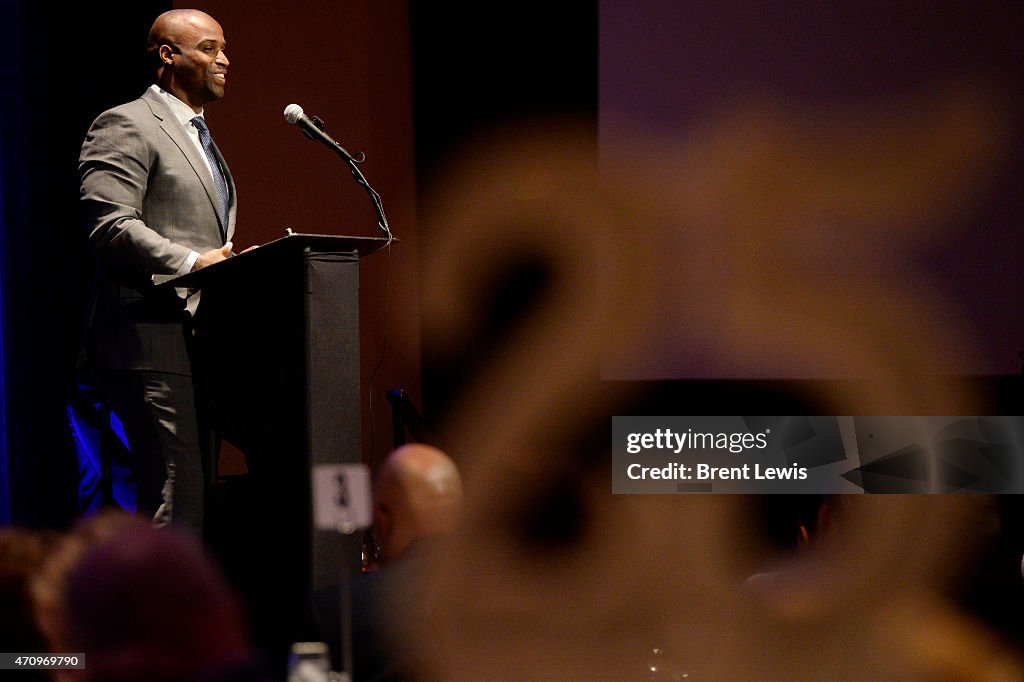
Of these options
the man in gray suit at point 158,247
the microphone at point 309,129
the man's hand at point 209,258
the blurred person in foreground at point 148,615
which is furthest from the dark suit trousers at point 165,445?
the blurred person in foreground at point 148,615

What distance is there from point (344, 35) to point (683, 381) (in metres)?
2.23

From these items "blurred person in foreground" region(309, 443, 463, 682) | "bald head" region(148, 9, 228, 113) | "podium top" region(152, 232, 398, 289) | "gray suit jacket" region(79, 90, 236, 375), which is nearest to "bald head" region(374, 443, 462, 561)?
"blurred person in foreground" region(309, 443, 463, 682)

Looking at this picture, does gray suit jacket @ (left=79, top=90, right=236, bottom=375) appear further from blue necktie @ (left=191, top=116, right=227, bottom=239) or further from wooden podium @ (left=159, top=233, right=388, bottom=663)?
wooden podium @ (left=159, top=233, right=388, bottom=663)

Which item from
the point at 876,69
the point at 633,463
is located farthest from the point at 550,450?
the point at 876,69

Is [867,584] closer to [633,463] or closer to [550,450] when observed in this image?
[633,463]

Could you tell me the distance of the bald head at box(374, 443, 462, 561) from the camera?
6.06ft

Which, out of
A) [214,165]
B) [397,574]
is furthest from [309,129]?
[397,574]

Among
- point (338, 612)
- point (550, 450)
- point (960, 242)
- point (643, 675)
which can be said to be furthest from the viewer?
point (550, 450)

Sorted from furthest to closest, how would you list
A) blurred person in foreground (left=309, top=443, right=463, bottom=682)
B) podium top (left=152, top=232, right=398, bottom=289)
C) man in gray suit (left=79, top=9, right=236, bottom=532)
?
man in gray suit (left=79, top=9, right=236, bottom=532) < podium top (left=152, top=232, right=398, bottom=289) < blurred person in foreground (left=309, top=443, right=463, bottom=682)

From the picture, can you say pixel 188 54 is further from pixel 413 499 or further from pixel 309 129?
pixel 413 499

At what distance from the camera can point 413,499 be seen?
1.86 m

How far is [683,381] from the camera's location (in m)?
4.82

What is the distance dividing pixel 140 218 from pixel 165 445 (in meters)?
0.55

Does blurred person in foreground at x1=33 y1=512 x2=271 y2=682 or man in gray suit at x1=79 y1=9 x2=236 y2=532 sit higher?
man in gray suit at x1=79 y1=9 x2=236 y2=532
